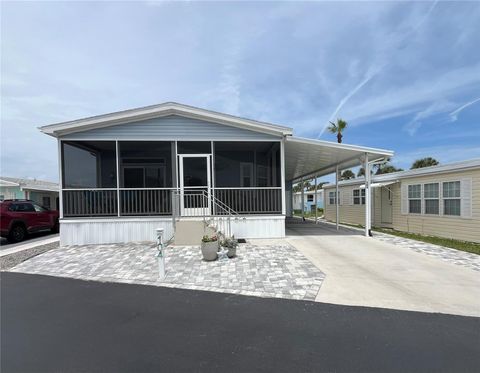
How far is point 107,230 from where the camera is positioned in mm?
9125

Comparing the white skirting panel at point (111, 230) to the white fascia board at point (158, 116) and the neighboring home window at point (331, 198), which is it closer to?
the white fascia board at point (158, 116)

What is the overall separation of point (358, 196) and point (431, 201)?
5474 mm

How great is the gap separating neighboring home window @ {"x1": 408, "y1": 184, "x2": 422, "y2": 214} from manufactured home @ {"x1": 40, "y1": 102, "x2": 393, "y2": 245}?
2.92m

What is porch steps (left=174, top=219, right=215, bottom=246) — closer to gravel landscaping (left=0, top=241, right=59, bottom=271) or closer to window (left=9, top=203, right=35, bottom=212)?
gravel landscaping (left=0, top=241, right=59, bottom=271)

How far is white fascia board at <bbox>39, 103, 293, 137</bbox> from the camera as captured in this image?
8930 millimetres

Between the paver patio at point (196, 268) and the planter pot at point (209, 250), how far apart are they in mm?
171

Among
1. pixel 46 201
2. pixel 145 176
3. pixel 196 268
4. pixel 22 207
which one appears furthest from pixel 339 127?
pixel 46 201

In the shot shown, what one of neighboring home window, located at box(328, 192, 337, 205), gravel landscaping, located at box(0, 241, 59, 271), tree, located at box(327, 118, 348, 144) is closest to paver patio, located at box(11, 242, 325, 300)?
gravel landscaping, located at box(0, 241, 59, 271)

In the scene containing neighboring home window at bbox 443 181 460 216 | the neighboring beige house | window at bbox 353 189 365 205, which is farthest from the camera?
window at bbox 353 189 365 205

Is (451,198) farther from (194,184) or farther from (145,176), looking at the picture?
(145,176)

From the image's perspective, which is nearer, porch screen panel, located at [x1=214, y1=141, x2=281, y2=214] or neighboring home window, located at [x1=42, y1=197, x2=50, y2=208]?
porch screen panel, located at [x1=214, y1=141, x2=281, y2=214]

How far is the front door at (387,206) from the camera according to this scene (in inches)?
549

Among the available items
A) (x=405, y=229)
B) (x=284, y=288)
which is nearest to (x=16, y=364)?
(x=284, y=288)

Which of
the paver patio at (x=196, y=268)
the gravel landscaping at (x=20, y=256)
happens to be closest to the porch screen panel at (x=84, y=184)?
the gravel landscaping at (x=20, y=256)
